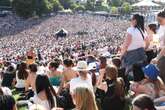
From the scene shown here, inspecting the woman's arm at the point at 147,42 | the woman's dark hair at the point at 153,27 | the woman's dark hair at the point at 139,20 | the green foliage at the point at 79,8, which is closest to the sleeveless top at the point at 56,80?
the woman's arm at the point at 147,42

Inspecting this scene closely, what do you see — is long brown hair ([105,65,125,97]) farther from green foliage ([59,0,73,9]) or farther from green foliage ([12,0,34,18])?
green foliage ([59,0,73,9])

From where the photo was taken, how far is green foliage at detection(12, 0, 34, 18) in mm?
89188

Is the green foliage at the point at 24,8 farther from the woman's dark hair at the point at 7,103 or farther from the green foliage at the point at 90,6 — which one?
the woman's dark hair at the point at 7,103

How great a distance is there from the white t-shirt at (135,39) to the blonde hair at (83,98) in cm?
336

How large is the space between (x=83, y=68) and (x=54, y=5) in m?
93.0

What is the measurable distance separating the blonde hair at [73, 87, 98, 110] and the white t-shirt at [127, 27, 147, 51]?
3362 millimetres

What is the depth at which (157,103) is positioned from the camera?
6.31 meters

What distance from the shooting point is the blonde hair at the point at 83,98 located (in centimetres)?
562

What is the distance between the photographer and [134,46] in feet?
29.4

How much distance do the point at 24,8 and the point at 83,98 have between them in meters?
84.4

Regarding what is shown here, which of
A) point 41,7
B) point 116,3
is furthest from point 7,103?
point 116,3

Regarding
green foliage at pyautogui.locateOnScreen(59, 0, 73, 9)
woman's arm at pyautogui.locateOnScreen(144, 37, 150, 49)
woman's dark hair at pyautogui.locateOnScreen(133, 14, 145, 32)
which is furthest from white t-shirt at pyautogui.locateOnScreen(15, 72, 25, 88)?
green foliage at pyautogui.locateOnScreen(59, 0, 73, 9)

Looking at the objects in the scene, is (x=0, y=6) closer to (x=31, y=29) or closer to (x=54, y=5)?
(x=54, y=5)

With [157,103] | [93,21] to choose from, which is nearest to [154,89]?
[157,103]
